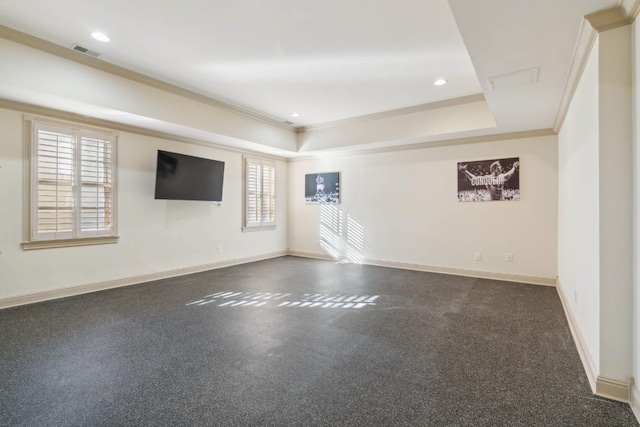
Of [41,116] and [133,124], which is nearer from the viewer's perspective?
[41,116]

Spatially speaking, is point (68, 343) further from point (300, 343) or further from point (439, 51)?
point (439, 51)

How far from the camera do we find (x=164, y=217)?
5621mm

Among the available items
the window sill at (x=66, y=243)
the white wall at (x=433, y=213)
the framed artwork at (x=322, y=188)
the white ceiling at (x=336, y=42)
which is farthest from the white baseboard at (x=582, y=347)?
the window sill at (x=66, y=243)

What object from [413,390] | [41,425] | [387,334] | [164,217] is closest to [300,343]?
[387,334]

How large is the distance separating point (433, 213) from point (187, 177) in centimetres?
476

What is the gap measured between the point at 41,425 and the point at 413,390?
233 centimetres

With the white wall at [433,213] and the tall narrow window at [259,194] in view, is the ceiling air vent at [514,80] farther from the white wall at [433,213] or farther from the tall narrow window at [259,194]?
the tall narrow window at [259,194]

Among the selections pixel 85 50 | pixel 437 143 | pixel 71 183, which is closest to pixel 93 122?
pixel 71 183

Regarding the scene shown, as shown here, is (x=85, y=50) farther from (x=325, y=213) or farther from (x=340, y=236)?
(x=340, y=236)

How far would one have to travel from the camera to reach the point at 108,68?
4.09 m

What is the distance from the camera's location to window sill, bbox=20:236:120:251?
412 centimetres

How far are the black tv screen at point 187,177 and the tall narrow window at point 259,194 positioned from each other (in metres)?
0.90

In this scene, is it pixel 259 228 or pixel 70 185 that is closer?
pixel 70 185

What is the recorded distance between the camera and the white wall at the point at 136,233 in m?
3.97
